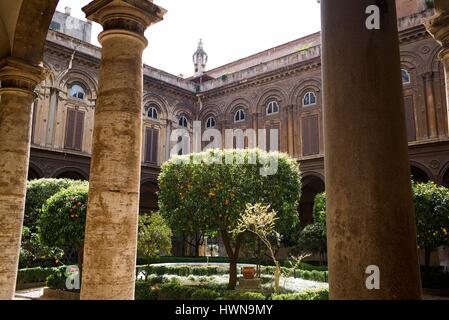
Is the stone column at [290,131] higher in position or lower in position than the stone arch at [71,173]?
higher

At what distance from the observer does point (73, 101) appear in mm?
21203

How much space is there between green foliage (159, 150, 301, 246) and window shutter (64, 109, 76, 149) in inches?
357

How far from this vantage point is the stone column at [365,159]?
2.10 meters

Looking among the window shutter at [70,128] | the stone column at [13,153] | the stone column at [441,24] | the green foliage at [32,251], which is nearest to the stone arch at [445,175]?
the stone column at [441,24]

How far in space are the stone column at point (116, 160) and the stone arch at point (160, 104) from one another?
2060 centimetres

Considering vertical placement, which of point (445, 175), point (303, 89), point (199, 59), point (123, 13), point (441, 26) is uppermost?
point (199, 59)

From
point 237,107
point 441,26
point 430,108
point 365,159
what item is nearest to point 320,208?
point 430,108

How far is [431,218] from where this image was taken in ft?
40.7

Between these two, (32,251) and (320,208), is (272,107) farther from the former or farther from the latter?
(32,251)

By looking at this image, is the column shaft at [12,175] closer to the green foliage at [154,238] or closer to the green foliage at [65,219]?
the green foliage at [65,219]

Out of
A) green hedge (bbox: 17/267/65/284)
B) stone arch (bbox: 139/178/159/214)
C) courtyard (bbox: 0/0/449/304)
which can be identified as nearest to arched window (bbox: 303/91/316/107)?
courtyard (bbox: 0/0/449/304)

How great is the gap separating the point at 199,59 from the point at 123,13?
2797 centimetres
